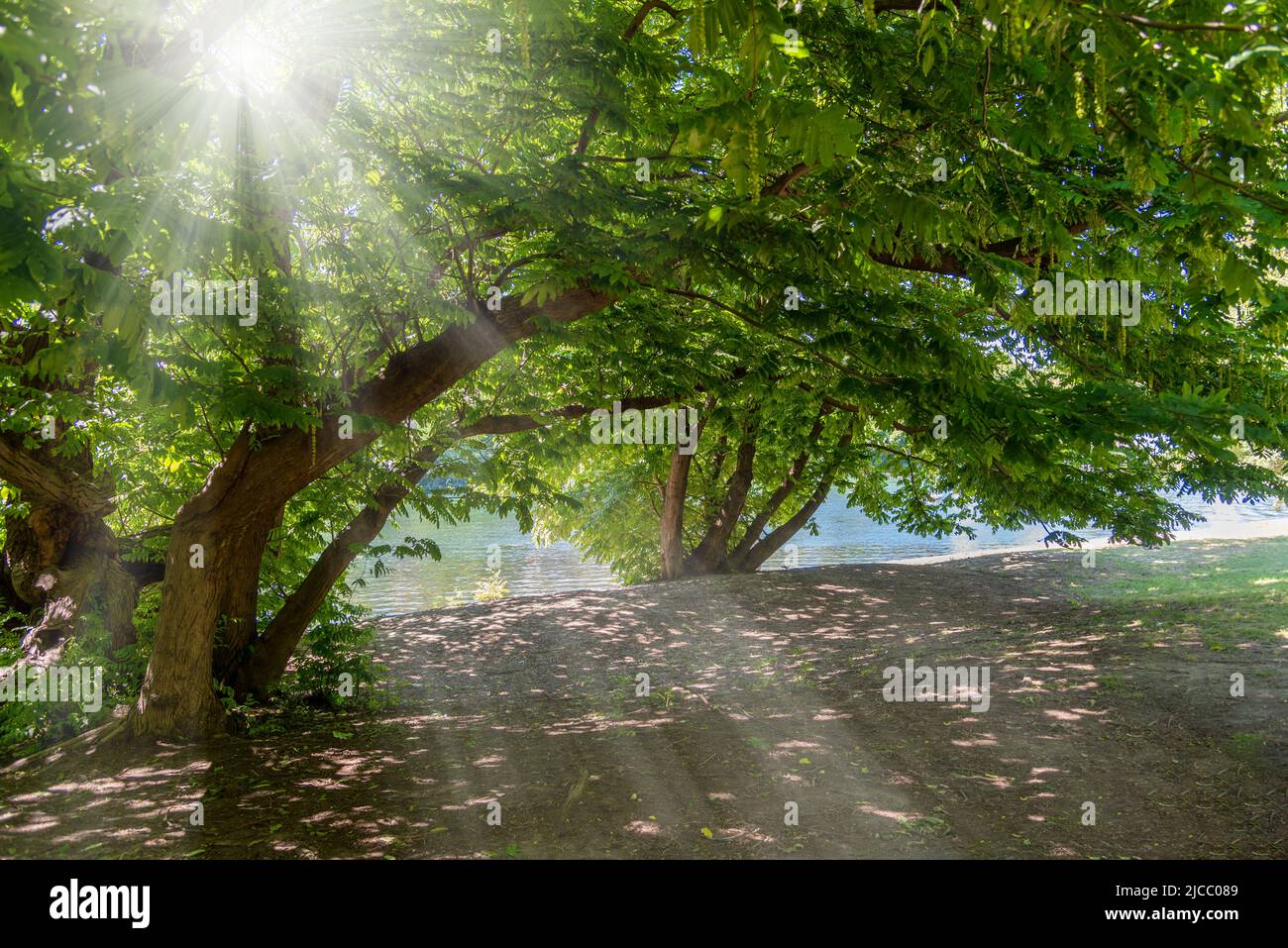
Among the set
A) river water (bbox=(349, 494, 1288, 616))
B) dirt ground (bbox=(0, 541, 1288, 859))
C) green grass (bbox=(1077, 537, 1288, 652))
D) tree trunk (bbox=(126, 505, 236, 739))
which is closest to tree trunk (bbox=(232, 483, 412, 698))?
dirt ground (bbox=(0, 541, 1288, 859))

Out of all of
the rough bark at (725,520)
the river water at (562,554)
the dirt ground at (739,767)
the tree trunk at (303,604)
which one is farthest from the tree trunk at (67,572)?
the river water at (562,554)

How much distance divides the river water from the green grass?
192 inches

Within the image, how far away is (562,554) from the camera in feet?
151

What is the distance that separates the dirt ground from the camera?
5.05 metres

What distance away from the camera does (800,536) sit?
50.6 meters

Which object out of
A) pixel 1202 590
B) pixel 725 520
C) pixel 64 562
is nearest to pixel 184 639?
pixel 64 562

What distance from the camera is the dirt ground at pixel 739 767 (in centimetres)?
505

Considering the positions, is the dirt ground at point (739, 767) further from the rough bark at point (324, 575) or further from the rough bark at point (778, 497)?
the rough bark at point (778, 497)

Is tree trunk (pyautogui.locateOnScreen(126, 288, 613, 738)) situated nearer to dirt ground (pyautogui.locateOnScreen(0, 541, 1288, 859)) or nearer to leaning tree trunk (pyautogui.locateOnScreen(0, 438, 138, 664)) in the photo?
dirt ground (pyautogui.locateOnScreen(0, 541, 1288, 859))

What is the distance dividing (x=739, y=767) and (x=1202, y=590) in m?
11.4

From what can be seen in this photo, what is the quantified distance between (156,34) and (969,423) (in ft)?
20.1

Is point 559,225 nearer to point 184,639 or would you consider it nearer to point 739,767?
point 739,767

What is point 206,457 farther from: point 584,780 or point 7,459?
point 584,780
